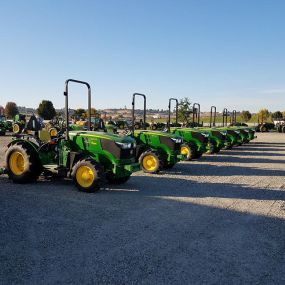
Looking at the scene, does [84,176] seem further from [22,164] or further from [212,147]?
[212,147]

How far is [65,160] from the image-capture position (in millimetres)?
8453

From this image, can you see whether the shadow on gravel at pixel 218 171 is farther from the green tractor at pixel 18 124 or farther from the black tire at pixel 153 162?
the green tractor at pixel 18 124

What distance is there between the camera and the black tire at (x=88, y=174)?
304 inches

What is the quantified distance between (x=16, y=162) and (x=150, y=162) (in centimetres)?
381

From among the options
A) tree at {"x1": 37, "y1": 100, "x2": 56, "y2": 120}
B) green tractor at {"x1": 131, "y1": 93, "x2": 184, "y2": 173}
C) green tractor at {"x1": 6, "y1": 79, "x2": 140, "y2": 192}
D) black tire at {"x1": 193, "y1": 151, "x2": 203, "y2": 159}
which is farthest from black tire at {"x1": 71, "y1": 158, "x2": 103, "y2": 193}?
tree at {"x1": 37, "y1": 100, "x2": 56, "y2": 120}

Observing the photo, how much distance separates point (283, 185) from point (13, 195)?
6.59 metres

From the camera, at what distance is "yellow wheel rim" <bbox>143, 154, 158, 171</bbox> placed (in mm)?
10798

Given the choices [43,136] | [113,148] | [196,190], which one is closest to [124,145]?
[113,148]

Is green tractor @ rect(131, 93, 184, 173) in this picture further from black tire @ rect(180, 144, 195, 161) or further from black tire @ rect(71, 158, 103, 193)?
black tire @ rect(71, 158, 103, 193)

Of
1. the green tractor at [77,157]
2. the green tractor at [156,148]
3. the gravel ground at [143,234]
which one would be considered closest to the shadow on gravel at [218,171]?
the green tractor at [156,148]

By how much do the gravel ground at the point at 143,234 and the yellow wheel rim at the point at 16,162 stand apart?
367mm

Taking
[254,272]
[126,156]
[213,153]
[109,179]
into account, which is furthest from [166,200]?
[213,153]

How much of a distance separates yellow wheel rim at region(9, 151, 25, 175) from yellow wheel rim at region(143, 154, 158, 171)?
3584mm

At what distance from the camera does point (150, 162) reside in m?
10.9
